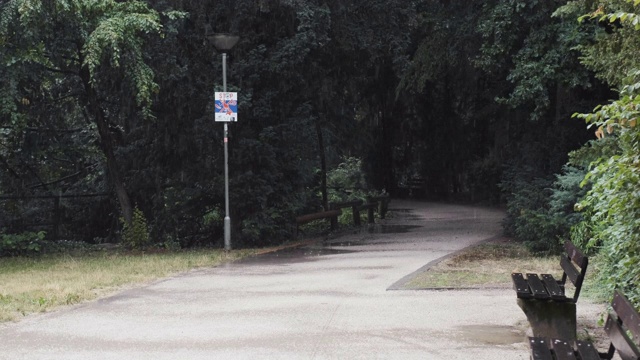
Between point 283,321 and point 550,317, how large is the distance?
124 inches

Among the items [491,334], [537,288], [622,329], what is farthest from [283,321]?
[622,329]

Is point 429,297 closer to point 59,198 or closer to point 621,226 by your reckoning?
point 621,226

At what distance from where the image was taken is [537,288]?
8773 millimetres

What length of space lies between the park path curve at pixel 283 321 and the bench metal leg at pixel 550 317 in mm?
288

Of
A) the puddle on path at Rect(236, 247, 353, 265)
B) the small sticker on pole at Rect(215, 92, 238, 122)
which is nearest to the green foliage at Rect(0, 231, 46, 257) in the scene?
the small sticker on pole at Rect(215, 92, 238, 122)

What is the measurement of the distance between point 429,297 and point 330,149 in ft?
57.1

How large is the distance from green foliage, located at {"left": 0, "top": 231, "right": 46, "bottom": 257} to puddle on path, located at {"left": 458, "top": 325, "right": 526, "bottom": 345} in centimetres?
1348

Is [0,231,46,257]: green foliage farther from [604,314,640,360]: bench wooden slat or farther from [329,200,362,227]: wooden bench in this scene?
[604,314,640,360]: bench wooden slat

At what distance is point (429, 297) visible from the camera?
11.6 metres

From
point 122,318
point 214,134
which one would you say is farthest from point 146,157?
point 122,318

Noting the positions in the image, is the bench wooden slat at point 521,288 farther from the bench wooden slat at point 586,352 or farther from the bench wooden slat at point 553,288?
the bench wooden slat at point 586,352

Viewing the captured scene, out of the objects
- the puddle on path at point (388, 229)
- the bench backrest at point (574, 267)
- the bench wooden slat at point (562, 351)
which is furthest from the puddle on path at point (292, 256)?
the bench wooden slat at point (562, 351)

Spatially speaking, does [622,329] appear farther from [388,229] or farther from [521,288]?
[388,229]

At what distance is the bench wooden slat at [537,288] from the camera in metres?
8.32
